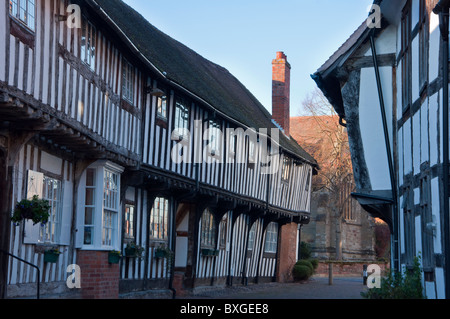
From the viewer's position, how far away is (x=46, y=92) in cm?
1060

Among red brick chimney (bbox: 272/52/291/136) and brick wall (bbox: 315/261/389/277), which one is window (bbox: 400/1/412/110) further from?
brick wall (bbox: 315/261/389/277)

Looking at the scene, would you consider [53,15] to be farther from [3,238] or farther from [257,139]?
[257,139]

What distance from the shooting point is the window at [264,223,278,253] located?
2647 centimetres

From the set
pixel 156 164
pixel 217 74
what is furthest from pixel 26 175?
pixel 217 74

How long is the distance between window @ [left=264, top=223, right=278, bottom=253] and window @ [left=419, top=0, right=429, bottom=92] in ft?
51.1

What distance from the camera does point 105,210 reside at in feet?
43.6

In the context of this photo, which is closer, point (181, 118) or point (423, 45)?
point (423, 45)

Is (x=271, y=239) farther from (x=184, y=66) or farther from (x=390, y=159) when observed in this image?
(x=390, y=159)

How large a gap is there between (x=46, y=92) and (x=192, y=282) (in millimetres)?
9647

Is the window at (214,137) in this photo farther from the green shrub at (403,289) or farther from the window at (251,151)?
the green shrub at (403,289)

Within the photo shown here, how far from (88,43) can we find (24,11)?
2.67 m
